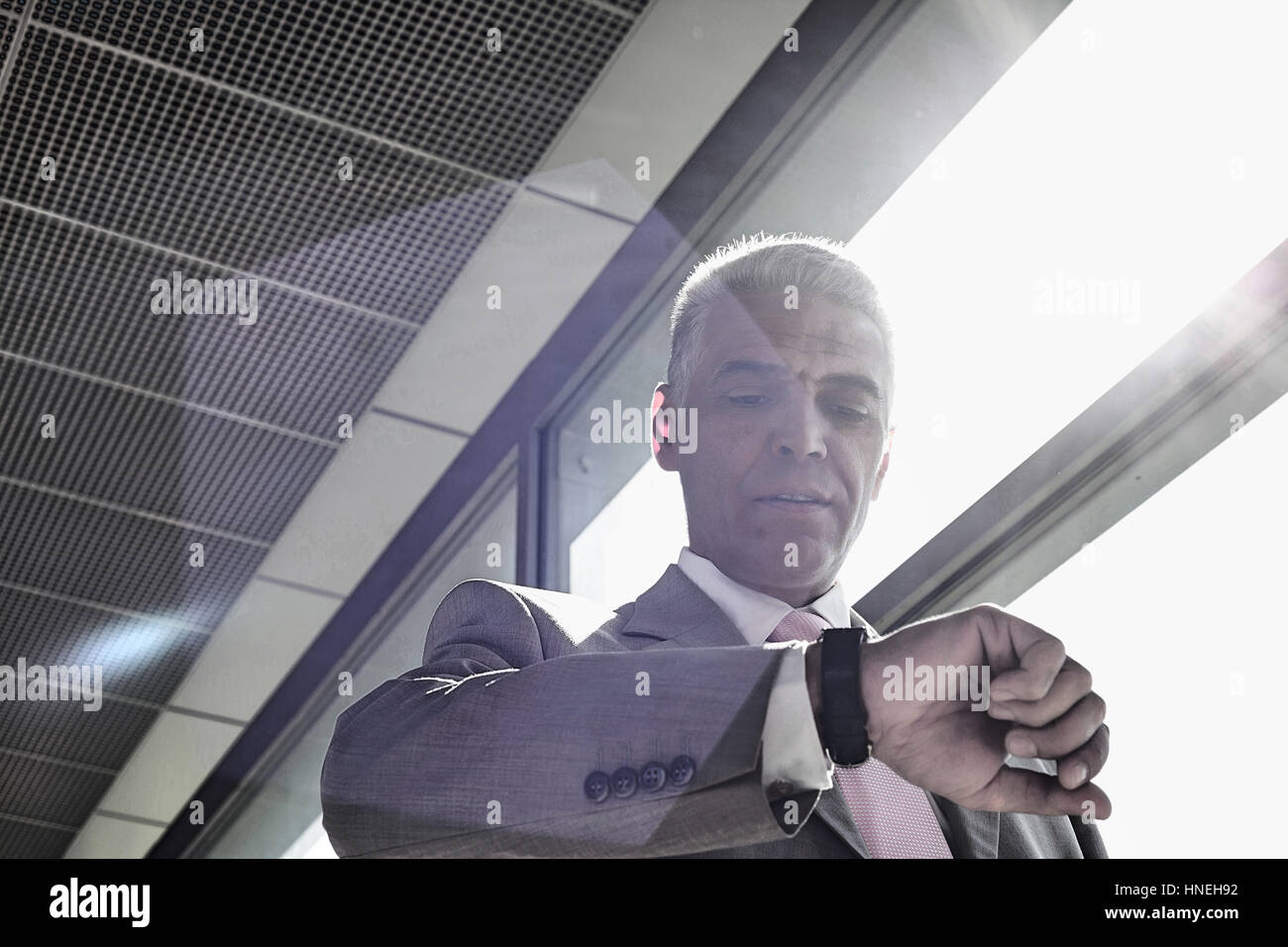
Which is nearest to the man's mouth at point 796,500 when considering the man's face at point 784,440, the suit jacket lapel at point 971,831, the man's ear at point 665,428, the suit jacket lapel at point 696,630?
the man's face at point 784,440

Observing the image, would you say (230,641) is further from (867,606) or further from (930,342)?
(930,342)

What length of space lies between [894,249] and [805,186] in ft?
0.95

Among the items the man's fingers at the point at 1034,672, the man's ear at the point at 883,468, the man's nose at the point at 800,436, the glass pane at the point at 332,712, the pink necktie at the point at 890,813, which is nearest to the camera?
the man's fingers at the point at 1034,672

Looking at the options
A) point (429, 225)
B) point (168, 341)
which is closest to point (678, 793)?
point (429, 225)

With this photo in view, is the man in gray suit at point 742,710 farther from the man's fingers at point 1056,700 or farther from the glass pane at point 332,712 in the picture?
the glass pane at point 332,712

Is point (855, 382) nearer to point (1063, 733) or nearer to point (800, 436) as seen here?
point (800, 436)

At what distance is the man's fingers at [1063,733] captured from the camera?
0.82 meters

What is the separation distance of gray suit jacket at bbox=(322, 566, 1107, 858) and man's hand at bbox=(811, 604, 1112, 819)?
0.30 ft

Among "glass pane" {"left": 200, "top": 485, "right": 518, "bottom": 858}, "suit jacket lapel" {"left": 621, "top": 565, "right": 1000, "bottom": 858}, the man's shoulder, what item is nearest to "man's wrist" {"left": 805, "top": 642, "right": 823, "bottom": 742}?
"suit jacket lapel" {"left": 621, "top": 565, "right": 1000, "bottom": 858}

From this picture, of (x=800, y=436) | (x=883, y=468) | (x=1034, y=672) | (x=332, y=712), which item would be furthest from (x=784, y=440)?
(x=332, y=712)

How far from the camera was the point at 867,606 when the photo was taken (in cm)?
298

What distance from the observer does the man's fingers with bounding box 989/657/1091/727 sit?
2.67 ft
